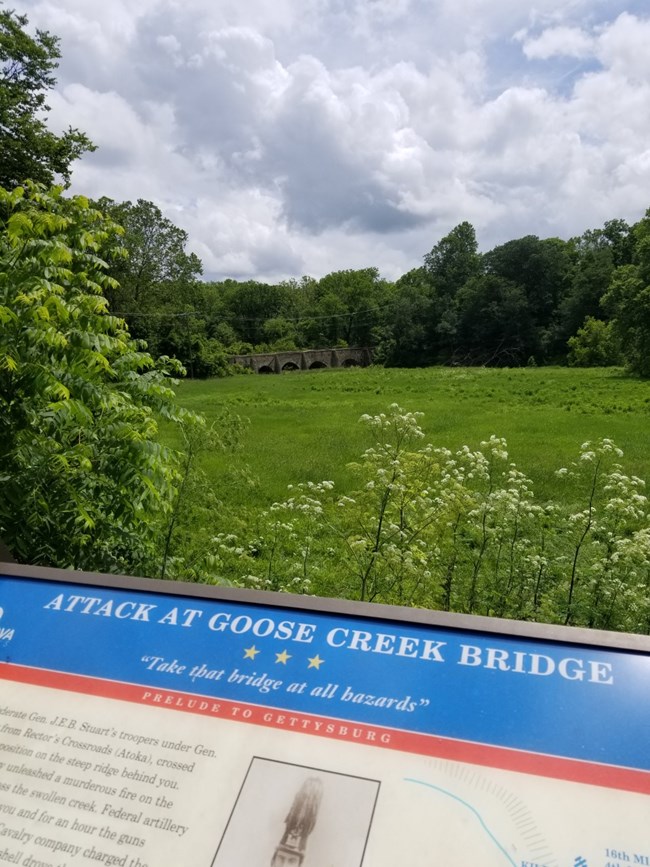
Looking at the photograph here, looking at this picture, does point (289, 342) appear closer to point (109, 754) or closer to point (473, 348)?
point (473, 348)

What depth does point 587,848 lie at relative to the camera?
5.57 feet

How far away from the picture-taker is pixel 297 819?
6.04 feet

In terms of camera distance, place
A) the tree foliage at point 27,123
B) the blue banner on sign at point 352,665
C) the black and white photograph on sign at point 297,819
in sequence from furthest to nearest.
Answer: the tree foliage at point 27,123, the blue banner on sign at point 352,665, the black and white photograph on sign at point 297,819

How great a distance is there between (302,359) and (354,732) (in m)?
82.6

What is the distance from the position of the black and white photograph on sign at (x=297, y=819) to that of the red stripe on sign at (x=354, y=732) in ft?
0.43

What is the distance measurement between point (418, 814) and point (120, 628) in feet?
4.20

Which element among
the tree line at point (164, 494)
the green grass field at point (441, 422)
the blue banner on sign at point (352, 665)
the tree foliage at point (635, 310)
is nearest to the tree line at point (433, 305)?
the tree foliage at point (635, 310)

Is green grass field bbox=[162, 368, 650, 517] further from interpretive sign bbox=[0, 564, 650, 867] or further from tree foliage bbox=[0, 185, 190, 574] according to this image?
interpretive sign bbox=[0, 564, 650, 867]

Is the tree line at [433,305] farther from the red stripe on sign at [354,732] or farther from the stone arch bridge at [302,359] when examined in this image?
the red stripe on sign at [354,732]

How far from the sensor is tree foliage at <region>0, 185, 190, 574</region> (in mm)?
4027

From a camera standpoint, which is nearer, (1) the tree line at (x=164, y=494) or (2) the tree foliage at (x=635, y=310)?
(1) the tree line at (x=164, y=494)

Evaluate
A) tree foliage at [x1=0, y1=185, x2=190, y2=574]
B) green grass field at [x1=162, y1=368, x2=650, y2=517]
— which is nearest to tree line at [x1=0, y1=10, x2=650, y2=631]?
tree foliage at [x1=0, y1=185, x2=190, y2=574]

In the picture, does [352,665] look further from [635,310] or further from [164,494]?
[635,310]

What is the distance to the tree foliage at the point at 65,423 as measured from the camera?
13.2 feet
